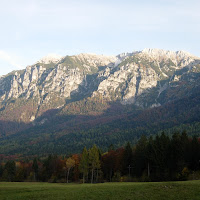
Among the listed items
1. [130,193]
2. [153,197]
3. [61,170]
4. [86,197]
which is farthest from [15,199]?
[61,170]

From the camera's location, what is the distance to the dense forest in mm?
72938

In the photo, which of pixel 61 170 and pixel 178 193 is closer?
pixel 178 193

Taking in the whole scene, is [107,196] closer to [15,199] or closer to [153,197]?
[153,197]

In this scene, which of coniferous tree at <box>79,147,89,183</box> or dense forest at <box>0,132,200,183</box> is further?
coniferous tree at <box>79,147,89,183</box>

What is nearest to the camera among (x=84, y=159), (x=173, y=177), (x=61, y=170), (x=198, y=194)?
(x=198, y=194)

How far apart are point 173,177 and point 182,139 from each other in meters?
15.1

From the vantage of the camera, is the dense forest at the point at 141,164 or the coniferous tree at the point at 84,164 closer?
the dense forest at the point at 141,164

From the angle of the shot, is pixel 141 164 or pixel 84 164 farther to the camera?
pixel 84 164

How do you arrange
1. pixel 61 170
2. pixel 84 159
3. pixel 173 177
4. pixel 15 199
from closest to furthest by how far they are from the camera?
pixel 15 199 → pixel 173 177 → pixel 84 159 → pixel 61 170

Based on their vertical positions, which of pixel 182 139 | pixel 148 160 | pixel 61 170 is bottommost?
pixel 61 170

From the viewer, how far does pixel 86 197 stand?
37.5m

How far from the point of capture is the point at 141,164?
82.8 meters

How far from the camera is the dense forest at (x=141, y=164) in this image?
7294 cm

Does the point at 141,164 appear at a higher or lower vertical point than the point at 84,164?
higher
